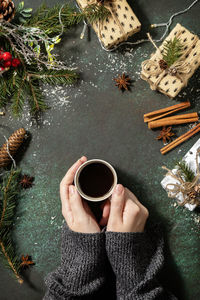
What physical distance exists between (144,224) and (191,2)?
1.08 metres

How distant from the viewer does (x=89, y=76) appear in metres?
1.46

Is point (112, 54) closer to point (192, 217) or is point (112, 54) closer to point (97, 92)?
point (97, 92)

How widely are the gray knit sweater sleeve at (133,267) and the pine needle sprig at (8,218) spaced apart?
47cm

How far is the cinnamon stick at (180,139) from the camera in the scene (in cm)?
141

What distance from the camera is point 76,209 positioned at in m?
1.30

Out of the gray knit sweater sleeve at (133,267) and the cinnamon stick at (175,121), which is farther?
the cinnamon stick at (175,121)

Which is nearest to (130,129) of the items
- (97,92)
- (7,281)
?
(97,92)

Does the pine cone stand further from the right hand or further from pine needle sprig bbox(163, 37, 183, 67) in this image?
the right hand

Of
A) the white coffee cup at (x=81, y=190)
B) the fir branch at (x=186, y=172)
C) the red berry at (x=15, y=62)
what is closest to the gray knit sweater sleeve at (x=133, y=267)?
the white coffee cup at (x=81, y=190)

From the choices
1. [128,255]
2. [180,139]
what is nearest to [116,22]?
[180,139]

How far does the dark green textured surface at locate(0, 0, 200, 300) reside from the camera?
56.2 inches

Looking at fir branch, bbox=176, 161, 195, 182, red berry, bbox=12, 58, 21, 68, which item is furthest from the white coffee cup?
red berry, bbox=12, 58, 21, 68

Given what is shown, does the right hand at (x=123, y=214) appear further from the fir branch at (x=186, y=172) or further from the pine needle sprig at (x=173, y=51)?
the pine needle sprig at (x=173, y=51)

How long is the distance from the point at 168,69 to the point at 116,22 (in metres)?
0.33
